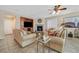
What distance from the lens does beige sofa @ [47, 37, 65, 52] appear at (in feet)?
8.47

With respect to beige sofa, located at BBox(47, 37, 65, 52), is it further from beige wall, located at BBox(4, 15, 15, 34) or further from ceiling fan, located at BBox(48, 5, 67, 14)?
beige wall, located at BBox(4, 15, 15, 34)

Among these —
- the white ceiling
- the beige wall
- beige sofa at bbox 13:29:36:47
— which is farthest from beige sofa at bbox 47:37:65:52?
the beige wall

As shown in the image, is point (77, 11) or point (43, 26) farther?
point (43, 26)

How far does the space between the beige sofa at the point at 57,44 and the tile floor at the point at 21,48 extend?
0.39 ft

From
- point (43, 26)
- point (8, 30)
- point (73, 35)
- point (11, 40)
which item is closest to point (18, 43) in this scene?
point (11, 40)

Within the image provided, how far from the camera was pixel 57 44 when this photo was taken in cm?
265

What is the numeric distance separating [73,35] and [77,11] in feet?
2.31

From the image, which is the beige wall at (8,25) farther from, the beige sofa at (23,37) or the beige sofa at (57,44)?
the beige sofa at (57,44)

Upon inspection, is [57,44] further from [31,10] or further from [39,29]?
[31,10]

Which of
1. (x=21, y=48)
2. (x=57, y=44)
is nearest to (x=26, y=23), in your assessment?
(x=21, y=48)

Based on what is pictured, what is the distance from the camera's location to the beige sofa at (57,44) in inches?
102

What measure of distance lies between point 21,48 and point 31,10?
3.92 ft

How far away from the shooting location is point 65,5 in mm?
2492

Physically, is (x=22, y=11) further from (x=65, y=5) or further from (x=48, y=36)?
(x=65, y=5)
